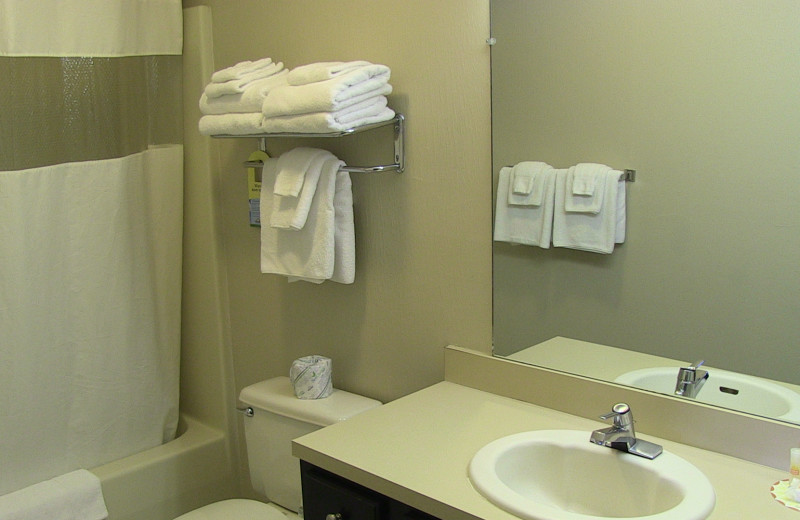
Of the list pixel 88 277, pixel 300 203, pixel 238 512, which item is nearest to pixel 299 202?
pixel 300 203

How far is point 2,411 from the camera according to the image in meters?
1.95

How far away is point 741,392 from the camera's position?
1.34 metres

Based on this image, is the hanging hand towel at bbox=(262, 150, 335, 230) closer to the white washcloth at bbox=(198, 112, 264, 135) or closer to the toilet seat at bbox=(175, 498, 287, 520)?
the white washcloth at bbox=(198, 112, 264, 135)

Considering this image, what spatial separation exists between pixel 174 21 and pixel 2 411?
4.00 ft

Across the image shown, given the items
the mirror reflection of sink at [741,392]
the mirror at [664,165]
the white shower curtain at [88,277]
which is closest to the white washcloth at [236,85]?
the white shower curtain at [88,277]

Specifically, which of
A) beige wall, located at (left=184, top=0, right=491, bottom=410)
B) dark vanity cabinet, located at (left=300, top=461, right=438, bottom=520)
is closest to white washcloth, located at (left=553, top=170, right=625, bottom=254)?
beige wall, located at (left=184, top=0, right=491, bottom=410)

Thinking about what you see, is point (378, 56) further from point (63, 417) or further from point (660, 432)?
point (63, 417)

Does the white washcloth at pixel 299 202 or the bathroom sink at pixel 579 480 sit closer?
the bathroom sink at pixel 579 480

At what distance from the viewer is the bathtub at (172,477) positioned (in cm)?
212

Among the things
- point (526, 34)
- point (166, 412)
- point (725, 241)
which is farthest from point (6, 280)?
point (725, 241)

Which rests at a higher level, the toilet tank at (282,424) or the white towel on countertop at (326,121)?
the white towel on countertop at (326,121)

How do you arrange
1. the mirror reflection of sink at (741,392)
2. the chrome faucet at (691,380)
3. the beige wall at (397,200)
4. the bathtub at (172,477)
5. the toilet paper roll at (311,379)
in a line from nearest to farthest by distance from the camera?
the mirror reflection of sink at (741,392) → the chrome faucet at (691,380) → the beige wall at (397,200) → the toilet paper roll at (311,379) → the bathtub at (172,477)

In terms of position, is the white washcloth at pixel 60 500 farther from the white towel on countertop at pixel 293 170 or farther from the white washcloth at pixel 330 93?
the white washcloth at pixel 330 93

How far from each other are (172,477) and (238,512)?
40cm
